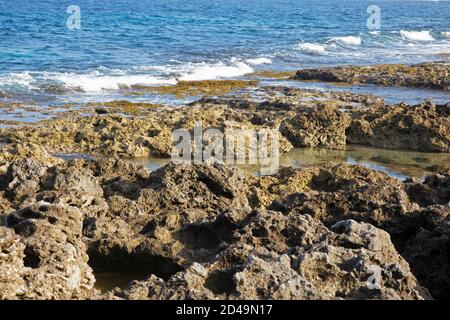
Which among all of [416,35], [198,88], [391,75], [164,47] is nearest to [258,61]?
[164,47]

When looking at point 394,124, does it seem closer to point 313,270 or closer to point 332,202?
point 332,202

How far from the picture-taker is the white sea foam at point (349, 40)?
49450 millimetres

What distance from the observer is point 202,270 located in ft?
18.6

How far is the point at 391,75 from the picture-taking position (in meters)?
29.6

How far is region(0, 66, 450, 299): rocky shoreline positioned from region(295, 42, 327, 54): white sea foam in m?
32.3

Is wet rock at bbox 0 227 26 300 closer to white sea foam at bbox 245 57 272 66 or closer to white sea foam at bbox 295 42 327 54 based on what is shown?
white sea foam at bbox 245 57 272 66

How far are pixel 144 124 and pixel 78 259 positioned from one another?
32.7ft

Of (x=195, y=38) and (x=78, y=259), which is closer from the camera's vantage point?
(x=78, y=259)

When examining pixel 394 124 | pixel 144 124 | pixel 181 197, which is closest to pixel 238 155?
pixel 144 124

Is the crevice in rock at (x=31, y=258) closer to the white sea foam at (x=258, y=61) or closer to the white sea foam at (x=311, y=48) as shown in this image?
the white sea foam at (x=258, y=61)

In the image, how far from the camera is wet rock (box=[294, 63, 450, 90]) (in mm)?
27484

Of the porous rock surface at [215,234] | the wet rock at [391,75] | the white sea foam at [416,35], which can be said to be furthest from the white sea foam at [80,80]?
the white sea foam at [416,35]
